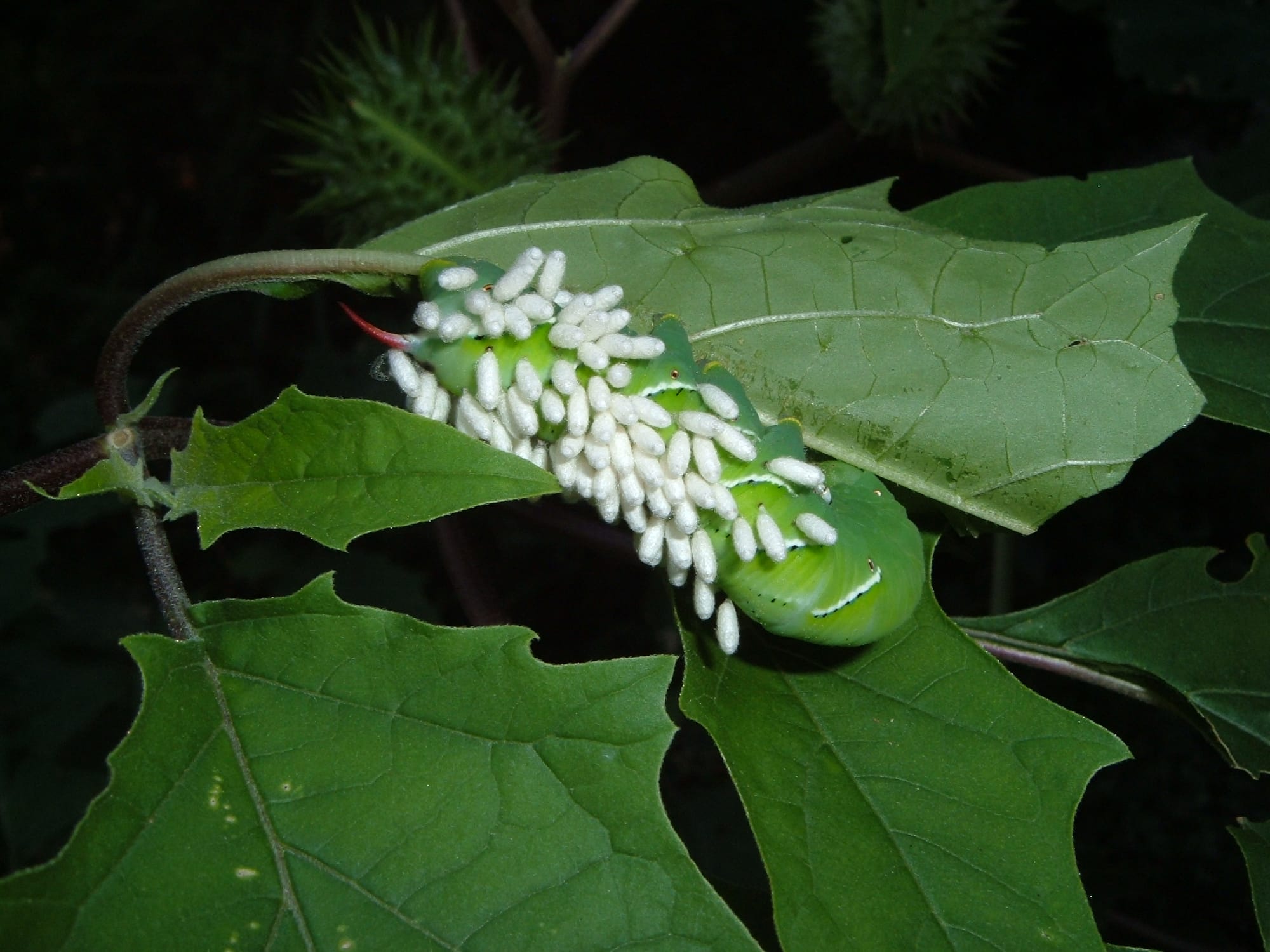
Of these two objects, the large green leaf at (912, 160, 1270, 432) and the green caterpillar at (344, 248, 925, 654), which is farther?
the large green leaf at (912, 160, 1270, 432)

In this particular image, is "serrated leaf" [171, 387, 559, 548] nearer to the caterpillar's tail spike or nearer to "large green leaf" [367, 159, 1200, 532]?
the caterpillar's tail spike

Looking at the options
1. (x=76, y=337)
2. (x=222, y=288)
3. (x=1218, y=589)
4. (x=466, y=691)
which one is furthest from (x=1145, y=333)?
(x=76, y=337)

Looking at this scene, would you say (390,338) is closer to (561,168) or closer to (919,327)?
(919,327)

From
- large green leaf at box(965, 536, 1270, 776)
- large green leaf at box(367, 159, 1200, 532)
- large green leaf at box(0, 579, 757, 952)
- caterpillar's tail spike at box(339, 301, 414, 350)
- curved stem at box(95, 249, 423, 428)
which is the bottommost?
large green leaf at box(965, 536, 1270, 776)

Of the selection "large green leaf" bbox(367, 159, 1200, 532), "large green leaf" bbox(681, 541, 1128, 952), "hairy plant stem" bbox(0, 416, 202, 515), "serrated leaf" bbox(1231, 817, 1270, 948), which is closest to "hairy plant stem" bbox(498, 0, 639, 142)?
"large green leaf" bbox(367, 159, 1200, 532)

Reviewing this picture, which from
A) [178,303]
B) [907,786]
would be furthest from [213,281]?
[907,786]

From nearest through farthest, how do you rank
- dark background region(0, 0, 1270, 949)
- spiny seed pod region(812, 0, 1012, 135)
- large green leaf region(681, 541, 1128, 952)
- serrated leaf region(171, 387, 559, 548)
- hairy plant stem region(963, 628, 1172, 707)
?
serrated leaf region(171, 387, 559, 548)
large green leaf region(681, 541, 1128, 952)
hairy plant stem region(963, 628, 1172, 707)
spiny seed pod region(812, 0, 1012, 135)
dark background region(0, 0, 1270, 949)

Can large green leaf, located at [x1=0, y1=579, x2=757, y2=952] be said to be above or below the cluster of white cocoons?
below
